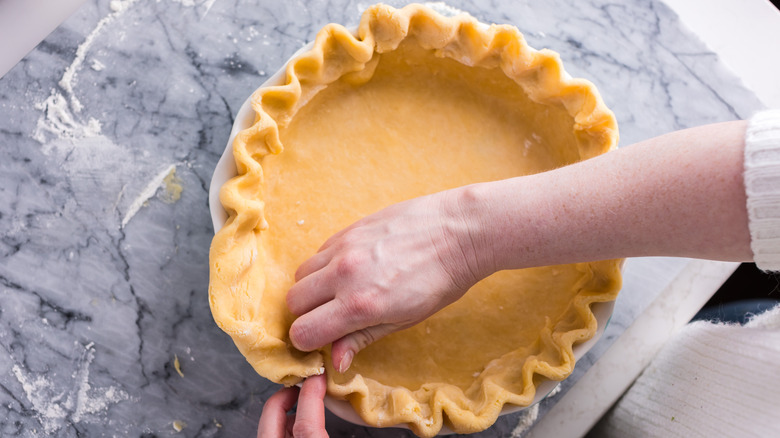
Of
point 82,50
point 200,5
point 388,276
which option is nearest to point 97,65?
point 82,50

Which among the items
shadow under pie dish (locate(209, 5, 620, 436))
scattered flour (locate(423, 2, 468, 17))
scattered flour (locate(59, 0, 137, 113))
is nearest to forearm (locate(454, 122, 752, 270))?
shadow under pie dish (locate(209, 5, 620, 436))

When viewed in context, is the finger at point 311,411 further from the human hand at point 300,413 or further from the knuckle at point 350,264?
the knuckle at point 350,264

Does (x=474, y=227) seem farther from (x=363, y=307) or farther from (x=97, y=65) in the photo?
(x=97, y=65)

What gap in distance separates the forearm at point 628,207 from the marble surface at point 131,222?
429 millimetres

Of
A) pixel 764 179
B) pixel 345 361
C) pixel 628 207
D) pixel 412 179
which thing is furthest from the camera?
pixel 412 179

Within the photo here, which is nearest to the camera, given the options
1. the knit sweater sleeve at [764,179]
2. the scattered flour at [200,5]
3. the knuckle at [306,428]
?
the knit sweater sleeve at [764,179]

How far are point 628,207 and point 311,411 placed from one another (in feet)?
Result: 1.82

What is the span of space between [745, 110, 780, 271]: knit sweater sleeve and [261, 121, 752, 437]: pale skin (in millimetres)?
22

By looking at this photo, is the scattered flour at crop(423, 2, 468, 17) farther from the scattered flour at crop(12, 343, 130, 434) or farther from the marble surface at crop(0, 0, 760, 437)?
the scattered flour at crop(12, 343, 130, 434)

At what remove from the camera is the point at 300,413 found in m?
0.90

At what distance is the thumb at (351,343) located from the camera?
3.03 ft

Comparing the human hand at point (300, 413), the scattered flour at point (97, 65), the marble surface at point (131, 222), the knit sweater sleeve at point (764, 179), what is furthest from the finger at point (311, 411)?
the scattered flour at point (97, 65)

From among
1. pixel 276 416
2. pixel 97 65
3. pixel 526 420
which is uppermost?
pixel 97 65

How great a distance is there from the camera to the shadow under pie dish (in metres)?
0.95
